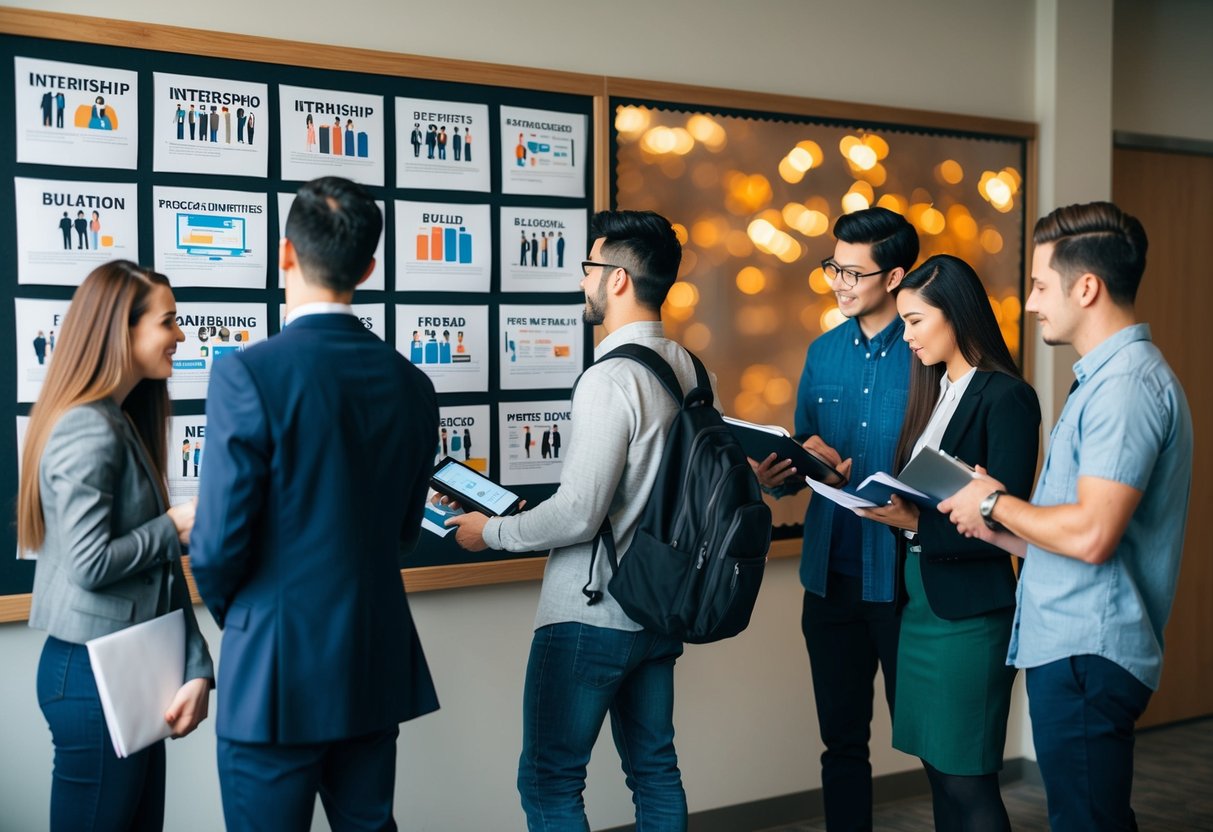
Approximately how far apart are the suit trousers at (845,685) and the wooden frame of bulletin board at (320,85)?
0.71 metres

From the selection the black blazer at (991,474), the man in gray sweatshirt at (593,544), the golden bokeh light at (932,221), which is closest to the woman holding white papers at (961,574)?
the black blazer at (991,474)

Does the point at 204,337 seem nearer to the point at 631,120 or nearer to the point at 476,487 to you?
the point at 476,487

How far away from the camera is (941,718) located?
233 centimetres

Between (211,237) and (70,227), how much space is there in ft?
0.98

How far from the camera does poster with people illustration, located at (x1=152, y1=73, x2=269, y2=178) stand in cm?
259

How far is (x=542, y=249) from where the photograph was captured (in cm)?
306

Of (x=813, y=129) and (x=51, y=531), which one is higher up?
(x=813, y=129)

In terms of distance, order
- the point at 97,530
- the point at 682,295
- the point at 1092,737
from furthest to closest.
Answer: the point at 682,295, the point at 1092,737, the point at 97,530

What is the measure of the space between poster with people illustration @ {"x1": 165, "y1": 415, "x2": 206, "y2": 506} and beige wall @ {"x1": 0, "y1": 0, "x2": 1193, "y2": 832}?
0.35 m

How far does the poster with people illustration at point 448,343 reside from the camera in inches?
114

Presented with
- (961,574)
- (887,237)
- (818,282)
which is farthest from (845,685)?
(818,282)

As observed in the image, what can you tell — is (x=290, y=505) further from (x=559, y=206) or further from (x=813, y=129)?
(x=813, y=129)

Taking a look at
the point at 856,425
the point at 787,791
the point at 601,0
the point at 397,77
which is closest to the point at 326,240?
the point at 397,77

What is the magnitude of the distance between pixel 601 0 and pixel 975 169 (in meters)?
1.40
